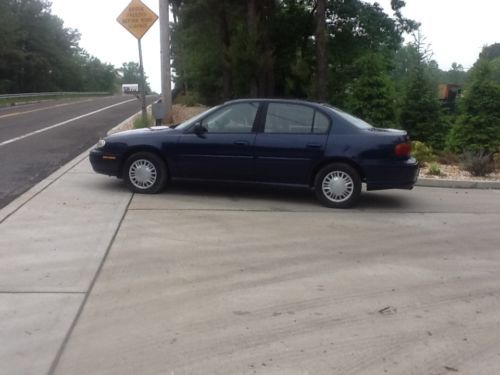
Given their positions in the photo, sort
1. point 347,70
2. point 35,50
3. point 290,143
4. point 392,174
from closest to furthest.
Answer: point 392,174
point 290,143
point 347,70
point 35,50

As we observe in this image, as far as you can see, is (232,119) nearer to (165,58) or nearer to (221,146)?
(221,146)

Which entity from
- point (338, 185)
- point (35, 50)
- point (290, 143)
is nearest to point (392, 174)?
point (338, 185)

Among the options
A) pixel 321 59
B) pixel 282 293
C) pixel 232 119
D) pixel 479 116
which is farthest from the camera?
pixel 321 59

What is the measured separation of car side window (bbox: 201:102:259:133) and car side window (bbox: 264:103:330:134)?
0.24 meters

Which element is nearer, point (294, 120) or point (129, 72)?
point (294, 120)

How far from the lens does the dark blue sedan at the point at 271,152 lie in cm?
817

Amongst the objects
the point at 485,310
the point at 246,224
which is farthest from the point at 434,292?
the point at 246,224

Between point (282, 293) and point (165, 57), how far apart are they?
38.2 ft

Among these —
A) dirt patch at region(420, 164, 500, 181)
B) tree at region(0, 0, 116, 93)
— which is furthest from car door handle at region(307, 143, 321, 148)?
tree at region(0, 0, 116, 93)

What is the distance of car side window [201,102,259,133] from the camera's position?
8.51 meters

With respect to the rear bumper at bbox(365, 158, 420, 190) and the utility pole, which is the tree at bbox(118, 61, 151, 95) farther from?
the rear bumper at bbox(365, 158, 420, 190)

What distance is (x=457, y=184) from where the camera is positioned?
10.3 m

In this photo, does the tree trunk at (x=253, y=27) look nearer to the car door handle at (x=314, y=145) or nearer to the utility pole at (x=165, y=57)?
the utility pole at (x=165, y=57)

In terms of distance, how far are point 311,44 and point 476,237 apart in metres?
17.3
